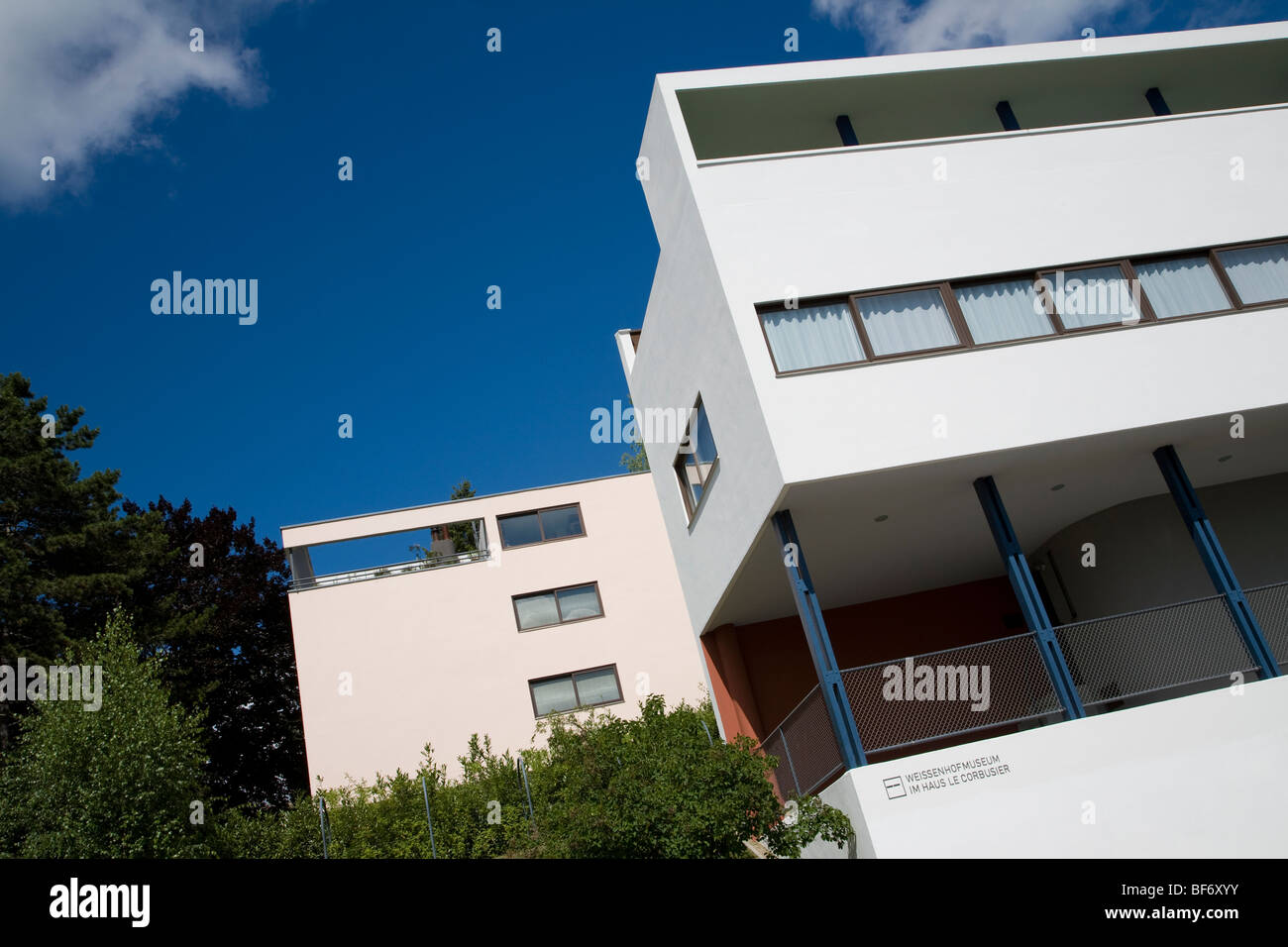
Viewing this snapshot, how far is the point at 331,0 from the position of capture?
15.6m

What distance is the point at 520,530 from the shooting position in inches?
1053

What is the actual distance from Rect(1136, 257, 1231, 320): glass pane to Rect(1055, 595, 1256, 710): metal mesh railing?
3.74 metres

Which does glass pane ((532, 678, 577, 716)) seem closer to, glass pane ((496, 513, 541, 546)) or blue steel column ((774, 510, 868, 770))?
glass pane ((496, 513, 541, 546))

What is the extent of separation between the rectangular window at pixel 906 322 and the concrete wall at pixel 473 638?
15555 mm

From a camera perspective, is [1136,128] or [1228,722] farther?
[1136,128]

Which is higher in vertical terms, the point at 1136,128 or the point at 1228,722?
the point at 1136,128

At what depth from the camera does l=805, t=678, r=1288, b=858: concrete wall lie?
8.94m

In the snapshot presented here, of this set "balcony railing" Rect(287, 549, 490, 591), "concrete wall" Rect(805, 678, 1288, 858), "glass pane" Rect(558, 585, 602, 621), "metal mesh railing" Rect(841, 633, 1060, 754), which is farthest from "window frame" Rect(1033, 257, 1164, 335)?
"balcony railing" Rect(287, 549, 490, 591)

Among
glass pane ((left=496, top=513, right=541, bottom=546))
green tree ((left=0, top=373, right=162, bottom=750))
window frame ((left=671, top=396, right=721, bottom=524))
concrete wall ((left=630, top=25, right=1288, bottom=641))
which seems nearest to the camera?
concrete wall ((left=630, top=25, right=1288, bottom=641))
